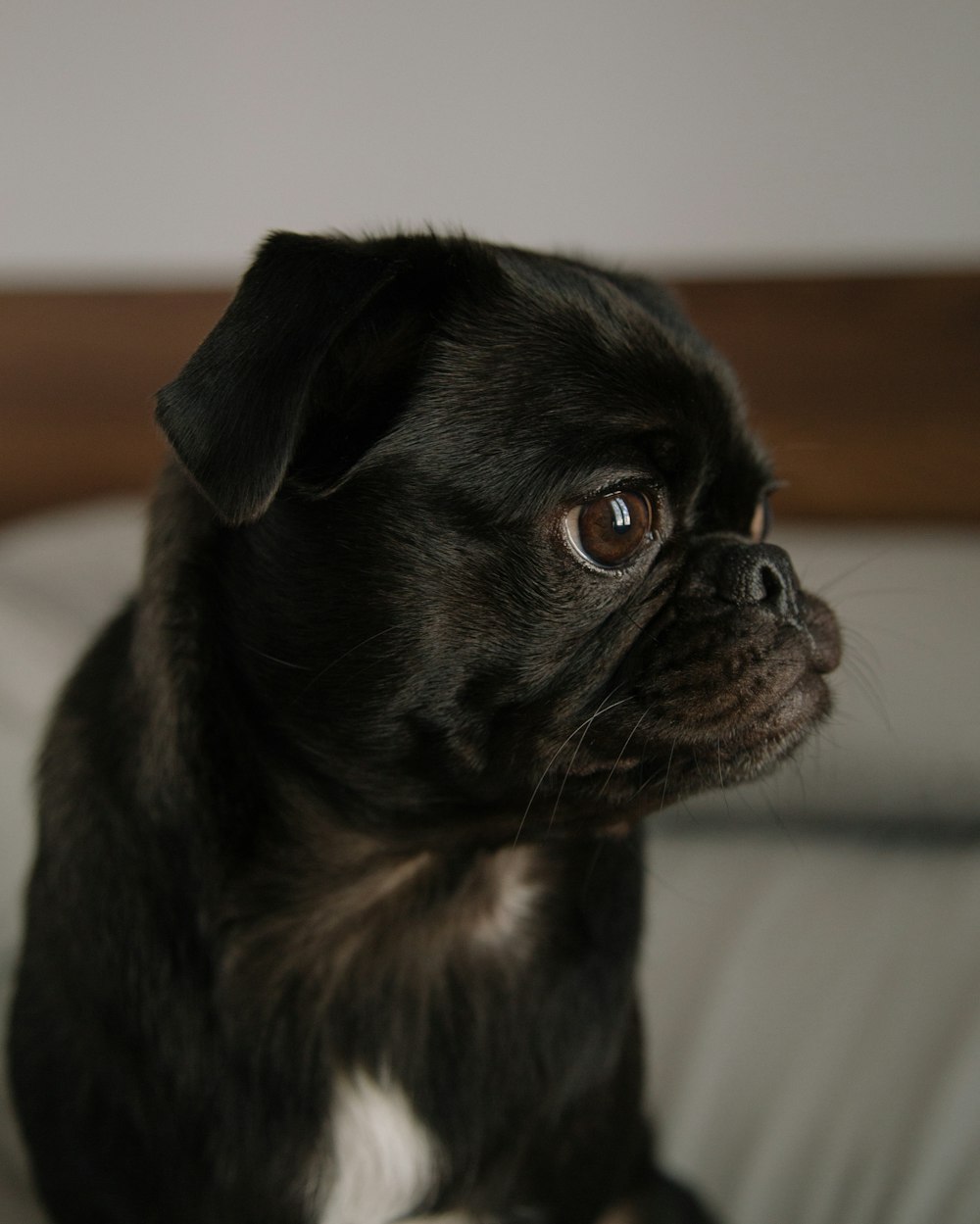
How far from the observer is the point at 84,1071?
125 cm

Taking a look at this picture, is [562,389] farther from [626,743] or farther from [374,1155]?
[374,1155]

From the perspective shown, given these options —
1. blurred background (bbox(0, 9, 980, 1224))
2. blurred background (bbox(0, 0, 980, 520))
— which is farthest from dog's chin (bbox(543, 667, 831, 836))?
blurred background (bbox(0, 0, 980, 520))

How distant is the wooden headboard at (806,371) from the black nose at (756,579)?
1268mm

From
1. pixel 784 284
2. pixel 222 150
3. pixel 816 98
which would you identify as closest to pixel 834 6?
pixel 816 98

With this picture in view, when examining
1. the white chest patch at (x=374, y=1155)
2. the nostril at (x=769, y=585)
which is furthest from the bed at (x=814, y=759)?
the white chest patch at (x=374, y=1155)

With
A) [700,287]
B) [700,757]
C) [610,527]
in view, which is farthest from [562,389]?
[700,287]

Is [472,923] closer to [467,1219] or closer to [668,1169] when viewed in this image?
[467,1219]

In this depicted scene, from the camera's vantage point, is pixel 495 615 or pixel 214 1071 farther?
pixel 214 1071

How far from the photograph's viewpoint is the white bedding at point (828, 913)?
5.17 ft

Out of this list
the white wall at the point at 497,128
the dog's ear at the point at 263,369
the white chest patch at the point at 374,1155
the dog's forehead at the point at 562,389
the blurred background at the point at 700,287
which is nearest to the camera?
the dog's ear at the point at 263,369

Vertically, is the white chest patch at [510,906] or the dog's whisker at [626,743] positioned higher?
the dog's whisker at [626,743]

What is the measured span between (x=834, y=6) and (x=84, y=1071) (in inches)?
91.2

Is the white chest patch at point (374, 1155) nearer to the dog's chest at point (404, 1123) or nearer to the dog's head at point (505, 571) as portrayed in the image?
the dog's chest at point (404, 1123)

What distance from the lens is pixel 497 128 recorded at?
8.57 ft
